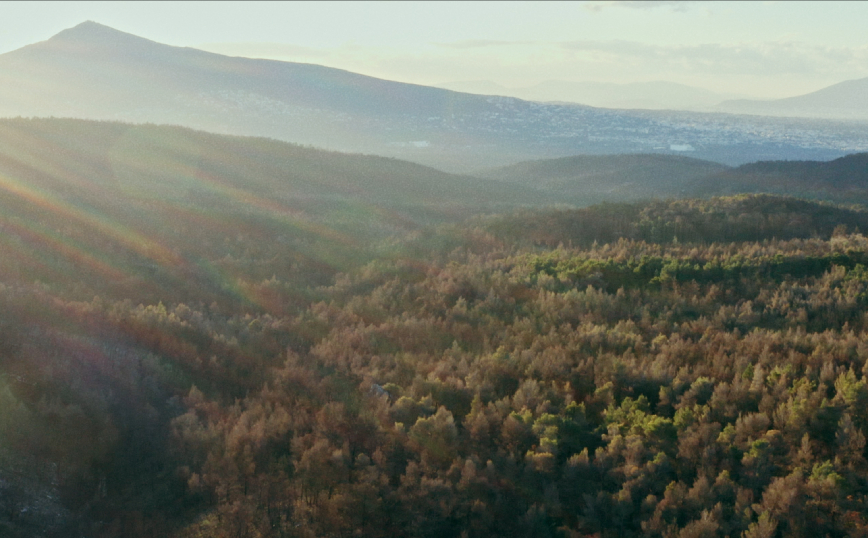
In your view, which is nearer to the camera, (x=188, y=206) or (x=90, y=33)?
(x=188, y=206)

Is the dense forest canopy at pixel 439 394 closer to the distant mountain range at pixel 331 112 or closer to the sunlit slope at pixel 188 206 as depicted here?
the sunlit slope at pixel 188 206

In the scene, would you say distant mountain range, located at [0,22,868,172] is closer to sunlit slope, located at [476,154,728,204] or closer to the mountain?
sunlit slope, located at [476,154,728,204]

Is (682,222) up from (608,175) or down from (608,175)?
down

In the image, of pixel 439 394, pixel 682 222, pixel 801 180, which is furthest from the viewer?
pixel 801 180

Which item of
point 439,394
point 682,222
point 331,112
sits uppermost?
point 331,112

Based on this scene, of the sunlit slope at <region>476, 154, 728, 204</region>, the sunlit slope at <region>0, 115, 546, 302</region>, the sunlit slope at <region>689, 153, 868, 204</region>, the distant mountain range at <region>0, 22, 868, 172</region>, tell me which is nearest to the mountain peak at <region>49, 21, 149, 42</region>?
the distant mountain range at <region>0, 22, 868, 172</region>

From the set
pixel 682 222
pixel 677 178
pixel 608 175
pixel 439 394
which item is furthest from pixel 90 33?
pixel 439 394

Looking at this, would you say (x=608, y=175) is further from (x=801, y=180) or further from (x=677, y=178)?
(x=801, y=180)
